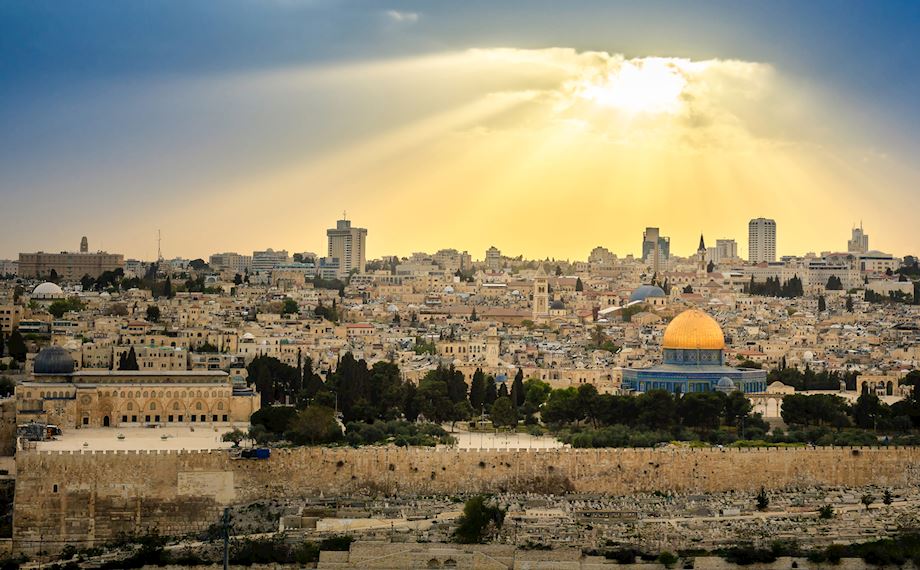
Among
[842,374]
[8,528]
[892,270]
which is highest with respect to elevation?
[892,270]

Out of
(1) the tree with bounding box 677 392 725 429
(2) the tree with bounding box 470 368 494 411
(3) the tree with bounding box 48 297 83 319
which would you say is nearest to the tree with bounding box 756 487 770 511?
(1) the tree with bounding box 677 392 725 429

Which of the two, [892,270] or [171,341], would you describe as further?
[892,270]

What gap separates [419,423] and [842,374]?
16.9 metres

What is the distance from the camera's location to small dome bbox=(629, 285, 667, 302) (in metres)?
78.6

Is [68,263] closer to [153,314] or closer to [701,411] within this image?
[153,314]

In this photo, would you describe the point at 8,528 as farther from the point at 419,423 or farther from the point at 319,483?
the point at 419,423

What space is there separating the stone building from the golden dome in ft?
39.1

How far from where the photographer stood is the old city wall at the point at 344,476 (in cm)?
3250

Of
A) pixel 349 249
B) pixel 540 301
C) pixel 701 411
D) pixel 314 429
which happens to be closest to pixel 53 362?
pixel 314 429

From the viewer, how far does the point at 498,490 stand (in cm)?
3434

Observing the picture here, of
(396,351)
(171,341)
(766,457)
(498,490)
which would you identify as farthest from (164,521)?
(396,351)

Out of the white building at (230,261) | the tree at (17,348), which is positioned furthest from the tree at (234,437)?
the white building at (230,261)

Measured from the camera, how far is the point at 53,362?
41000mm

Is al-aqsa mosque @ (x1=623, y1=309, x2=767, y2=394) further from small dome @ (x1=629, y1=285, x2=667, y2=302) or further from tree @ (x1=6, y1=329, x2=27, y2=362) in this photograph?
small dome @ (x1=629, y1=285, x2=667, y2=302)
